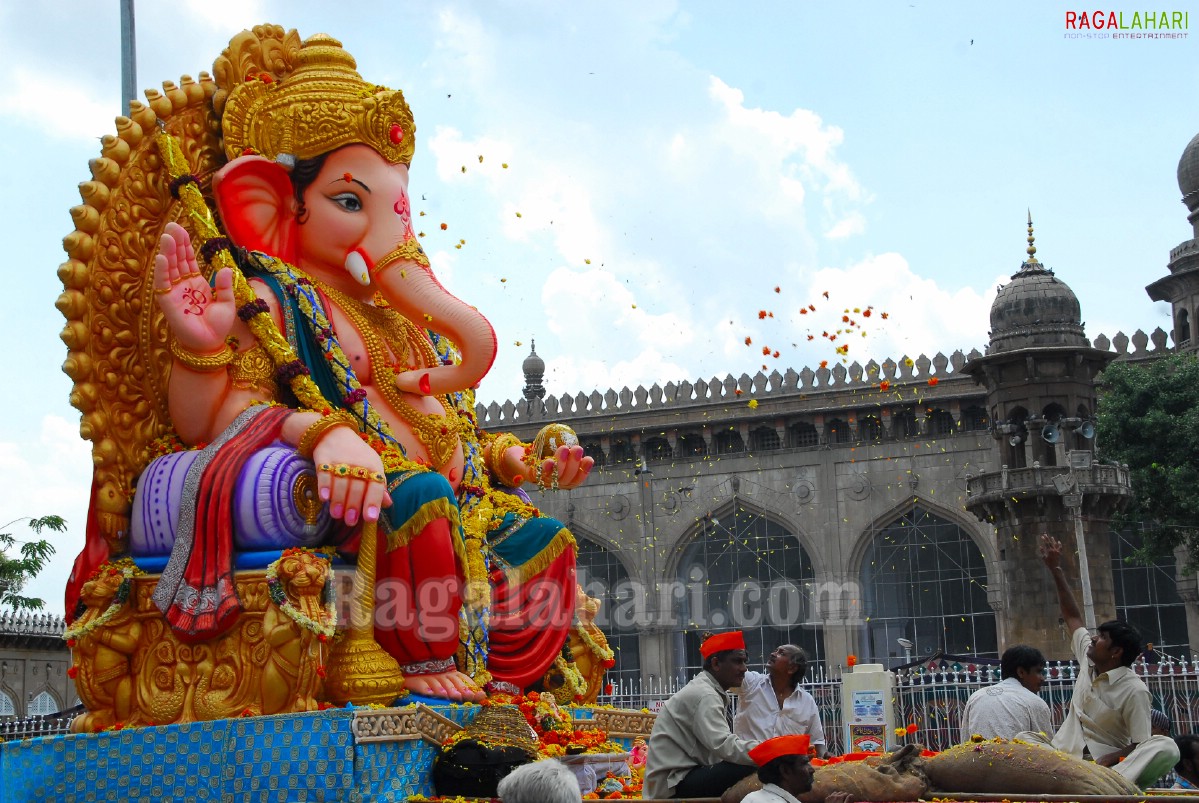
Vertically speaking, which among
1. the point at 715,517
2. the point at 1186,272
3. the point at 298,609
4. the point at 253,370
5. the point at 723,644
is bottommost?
the point at 723,644

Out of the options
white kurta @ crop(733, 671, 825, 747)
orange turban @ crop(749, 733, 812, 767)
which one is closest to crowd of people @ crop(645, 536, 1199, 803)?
white kurta @ crop(733, 671, 825, 747)

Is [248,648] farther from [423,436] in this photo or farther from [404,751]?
[423,436]

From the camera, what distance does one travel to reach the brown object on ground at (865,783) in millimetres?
5340

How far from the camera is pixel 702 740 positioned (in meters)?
5.66

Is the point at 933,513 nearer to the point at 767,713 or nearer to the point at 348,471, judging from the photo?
the point at 767,713

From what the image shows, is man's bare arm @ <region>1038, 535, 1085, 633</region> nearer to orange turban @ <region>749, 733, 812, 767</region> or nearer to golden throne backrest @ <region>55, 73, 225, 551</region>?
orange turban @ <region>749, 733, 812, 767</region>

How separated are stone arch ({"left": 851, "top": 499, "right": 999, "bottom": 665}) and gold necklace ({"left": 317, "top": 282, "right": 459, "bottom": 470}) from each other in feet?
67.4

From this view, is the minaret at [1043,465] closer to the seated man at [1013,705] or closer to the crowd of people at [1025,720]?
the seated man at [1013,705]

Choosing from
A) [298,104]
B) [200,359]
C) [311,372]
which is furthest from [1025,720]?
[298,104]

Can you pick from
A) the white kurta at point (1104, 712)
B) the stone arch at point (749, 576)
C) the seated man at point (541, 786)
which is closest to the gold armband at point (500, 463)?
the white kurta at point (1104, 712)

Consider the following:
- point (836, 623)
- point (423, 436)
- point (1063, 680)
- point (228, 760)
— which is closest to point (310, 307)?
point (423, 436)

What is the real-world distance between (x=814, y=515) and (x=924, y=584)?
8.35 feet

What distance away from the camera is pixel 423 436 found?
27.0 feet

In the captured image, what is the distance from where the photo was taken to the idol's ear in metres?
8.20
